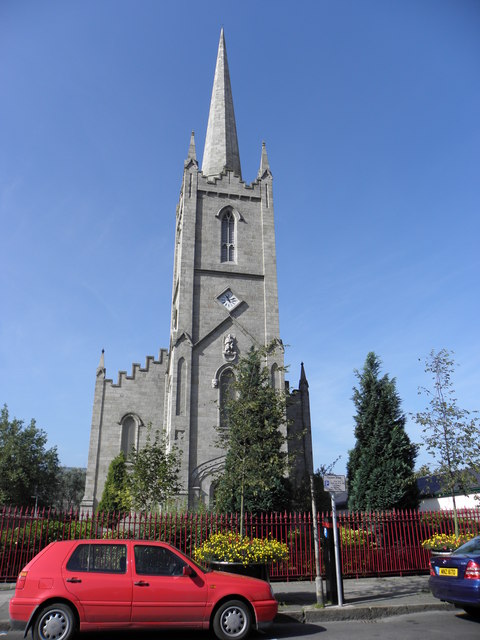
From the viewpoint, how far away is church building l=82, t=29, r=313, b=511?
2677 centimetres

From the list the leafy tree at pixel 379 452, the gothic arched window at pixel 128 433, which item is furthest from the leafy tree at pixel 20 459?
the leafy tree at pixel 379 452

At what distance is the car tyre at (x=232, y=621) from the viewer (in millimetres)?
7891

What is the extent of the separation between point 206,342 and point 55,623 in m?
21.5

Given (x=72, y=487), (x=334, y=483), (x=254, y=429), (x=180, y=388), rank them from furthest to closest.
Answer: (x=72, y=487) → (x=180, y=388) → (x=254, y=429) → (x=334, y=483)

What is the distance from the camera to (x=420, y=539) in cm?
1527

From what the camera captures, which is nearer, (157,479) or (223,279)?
(157,479)

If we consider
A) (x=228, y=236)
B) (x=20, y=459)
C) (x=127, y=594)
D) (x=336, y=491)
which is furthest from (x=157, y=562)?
(x=20, y=459)

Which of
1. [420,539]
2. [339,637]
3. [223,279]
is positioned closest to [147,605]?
[339,637]

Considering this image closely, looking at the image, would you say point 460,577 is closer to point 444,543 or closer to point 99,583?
point 444,543

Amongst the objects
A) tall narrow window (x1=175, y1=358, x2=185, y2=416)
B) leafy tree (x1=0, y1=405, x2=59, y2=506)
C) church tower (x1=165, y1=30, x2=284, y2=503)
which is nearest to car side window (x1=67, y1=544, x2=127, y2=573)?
church tower (x1=165, y1=30, x2=284, y2=503)

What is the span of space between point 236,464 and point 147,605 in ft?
21.2

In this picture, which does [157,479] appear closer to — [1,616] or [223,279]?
[1,616]

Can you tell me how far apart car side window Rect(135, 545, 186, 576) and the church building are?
1743 cm

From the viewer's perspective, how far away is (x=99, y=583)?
25.1ft
